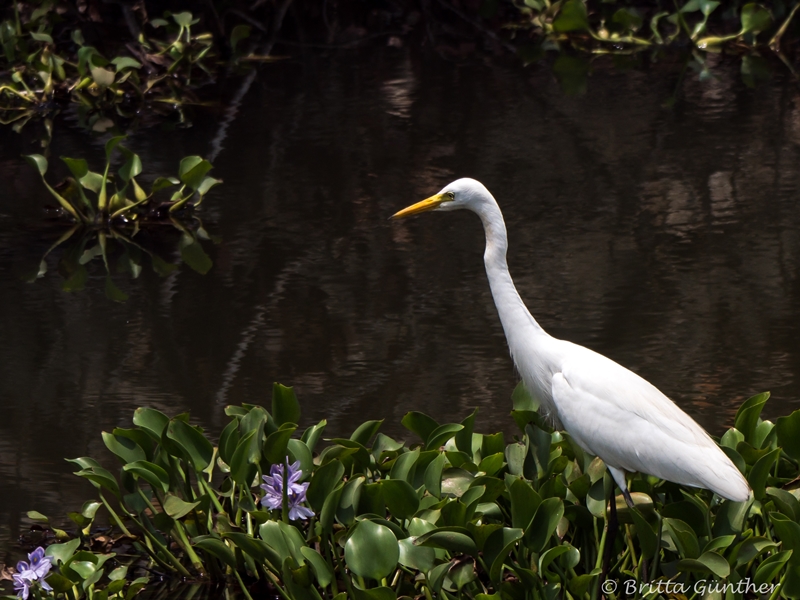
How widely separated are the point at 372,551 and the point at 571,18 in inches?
276

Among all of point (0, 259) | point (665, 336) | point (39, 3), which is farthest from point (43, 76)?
point (665, 336)

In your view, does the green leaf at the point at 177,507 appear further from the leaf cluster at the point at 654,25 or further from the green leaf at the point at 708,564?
the leaf cluster at the point at 654,25

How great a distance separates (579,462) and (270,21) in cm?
838

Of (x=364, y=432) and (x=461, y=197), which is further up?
(x=461, y=197)

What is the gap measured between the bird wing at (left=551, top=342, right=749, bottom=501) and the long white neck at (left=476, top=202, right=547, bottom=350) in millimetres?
146

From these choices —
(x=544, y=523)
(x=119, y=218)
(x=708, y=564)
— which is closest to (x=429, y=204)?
(x=544, y=523)

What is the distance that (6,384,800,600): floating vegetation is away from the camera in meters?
2.43

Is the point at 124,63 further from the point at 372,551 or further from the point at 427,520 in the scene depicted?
the point at 372,551

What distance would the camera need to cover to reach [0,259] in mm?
5332

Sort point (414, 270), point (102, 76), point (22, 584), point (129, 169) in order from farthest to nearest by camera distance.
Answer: point (102, 76)
point (129, 169)
point (414, 270)
point (22, 584)

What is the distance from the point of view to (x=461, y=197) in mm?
2811

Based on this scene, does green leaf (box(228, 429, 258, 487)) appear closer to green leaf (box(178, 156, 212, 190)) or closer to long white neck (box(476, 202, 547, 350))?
long white neck (box(476, 202, 547, 350))

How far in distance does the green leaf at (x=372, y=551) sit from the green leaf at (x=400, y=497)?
0.14 metres

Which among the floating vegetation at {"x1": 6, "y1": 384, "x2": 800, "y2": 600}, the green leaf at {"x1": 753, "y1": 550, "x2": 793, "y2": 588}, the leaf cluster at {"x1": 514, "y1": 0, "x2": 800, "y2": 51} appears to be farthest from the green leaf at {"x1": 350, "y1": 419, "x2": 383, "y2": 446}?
the leaf cluster at {"x1": 514, "y1": 0, "x2": 800, "y2": 51}
